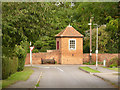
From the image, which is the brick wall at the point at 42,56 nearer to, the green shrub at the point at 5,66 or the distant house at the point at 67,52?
the distant house at the point at 67,52

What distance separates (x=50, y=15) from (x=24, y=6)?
7.05 feet

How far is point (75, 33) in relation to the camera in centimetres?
5153

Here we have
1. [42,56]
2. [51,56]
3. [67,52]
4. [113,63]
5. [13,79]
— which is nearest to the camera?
[13,79]

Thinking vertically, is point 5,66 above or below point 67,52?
below

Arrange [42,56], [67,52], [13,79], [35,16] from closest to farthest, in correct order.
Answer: [35,16]
[13,79]
[67,52]
[42,56]

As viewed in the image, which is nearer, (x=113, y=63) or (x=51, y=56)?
(x=113, y=63)

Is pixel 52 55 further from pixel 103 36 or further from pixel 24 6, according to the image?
pixel 24 6

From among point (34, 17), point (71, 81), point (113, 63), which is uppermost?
point (34, 17)

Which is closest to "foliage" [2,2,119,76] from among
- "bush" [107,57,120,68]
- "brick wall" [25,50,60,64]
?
"bush" [107,57,120,68]

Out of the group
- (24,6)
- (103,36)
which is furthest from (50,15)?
(103,36)

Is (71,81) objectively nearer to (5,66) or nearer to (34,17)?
(5,66)

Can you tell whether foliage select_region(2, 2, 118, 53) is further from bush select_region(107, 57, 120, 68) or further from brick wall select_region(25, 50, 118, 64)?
brick wall select_region(25, 50, 118, 64)

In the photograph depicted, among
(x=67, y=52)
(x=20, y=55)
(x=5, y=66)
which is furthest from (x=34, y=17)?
(x=67, y=52)

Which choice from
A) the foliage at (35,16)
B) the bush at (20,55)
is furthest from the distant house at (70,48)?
the foliage at (35,16)
